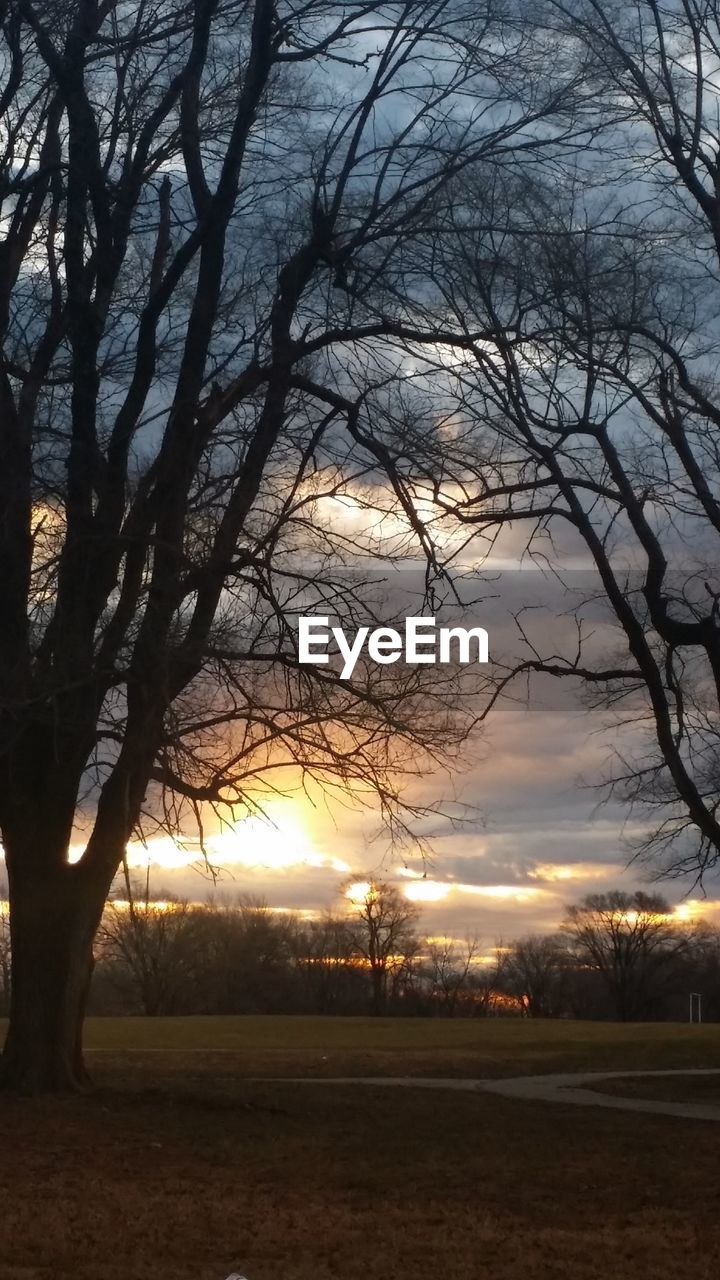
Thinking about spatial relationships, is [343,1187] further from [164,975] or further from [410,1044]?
[164,975]

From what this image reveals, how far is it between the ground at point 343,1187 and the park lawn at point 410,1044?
844 centimetres

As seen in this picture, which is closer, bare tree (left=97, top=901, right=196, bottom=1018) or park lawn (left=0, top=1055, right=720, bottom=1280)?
park lawn (left=0, top=1055, right=720, bottom=1280)

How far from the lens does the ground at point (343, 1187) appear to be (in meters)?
7.12

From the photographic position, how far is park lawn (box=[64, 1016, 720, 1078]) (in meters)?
24.6

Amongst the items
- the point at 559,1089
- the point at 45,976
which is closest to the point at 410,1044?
the point at 559,1089

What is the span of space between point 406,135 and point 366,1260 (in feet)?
30.2

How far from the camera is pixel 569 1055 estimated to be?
2783 cm

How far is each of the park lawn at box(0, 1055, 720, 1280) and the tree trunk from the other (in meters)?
0.61

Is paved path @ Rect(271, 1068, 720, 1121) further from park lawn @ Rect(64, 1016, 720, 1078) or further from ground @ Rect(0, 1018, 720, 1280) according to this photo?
park lawn @ Rect(64, 1016, 720, 1078)

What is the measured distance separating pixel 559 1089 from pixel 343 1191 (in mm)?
9696

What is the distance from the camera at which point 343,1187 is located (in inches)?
369

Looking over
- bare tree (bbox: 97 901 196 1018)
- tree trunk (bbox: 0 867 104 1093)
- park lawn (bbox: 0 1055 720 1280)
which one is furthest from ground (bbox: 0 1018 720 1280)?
bare tree (bbox: 97 901 196 1018)

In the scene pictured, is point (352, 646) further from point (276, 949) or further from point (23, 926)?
point (276, 949)

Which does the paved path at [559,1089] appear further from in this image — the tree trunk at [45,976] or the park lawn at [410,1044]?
the tree trunk at [45,976]
